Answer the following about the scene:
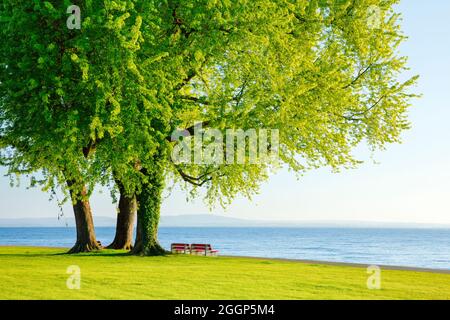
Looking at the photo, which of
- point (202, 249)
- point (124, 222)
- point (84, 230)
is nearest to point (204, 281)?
point (202, 249)

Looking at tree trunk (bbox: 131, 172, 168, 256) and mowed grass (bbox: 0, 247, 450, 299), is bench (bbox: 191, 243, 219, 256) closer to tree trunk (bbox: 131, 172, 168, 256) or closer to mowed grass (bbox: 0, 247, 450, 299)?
tree trunk (bbox: 131, 172, 168, 256)

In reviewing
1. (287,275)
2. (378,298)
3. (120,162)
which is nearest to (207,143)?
(120,162)

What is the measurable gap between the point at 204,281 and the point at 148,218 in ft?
39.6

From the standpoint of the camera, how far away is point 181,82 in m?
27.8

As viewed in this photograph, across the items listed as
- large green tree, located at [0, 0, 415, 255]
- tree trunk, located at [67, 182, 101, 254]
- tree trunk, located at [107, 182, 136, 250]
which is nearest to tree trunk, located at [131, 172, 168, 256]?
large green tree, located at [0, 0, 415, 255]

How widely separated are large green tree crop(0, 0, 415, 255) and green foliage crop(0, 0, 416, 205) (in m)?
0.06

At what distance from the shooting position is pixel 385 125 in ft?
109

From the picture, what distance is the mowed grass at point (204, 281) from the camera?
700 inches

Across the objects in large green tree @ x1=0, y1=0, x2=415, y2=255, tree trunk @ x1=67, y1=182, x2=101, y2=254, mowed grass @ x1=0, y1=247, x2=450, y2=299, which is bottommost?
mowed grass @ x1=0, y1=247, x2=450, y2=299

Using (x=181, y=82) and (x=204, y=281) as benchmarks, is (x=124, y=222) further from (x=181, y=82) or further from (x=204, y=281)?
(x=204, y=281)

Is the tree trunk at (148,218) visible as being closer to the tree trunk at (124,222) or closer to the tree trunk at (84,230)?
the tree trunk at (124,222)

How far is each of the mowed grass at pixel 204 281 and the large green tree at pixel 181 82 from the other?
13.7ft

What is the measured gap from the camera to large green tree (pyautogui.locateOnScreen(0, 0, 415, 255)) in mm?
22531

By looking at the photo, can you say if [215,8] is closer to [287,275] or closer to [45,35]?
[45,35]
